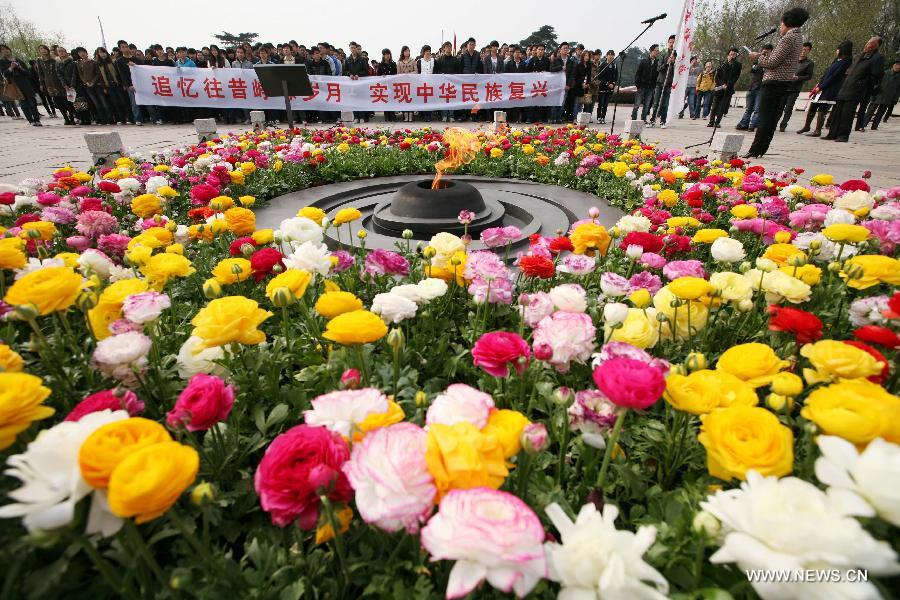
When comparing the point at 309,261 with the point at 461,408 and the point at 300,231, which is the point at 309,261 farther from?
the point at 461,408

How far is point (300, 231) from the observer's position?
5.44 feet

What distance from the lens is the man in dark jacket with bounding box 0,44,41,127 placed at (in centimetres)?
1104

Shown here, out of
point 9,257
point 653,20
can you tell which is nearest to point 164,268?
point 9,257

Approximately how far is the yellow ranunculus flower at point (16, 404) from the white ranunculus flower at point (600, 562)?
84cm

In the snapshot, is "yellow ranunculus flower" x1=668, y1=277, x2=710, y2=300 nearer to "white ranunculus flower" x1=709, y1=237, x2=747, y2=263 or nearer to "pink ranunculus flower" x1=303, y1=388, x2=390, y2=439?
"white ranunculus flower" x1=709, y1=237, x2=747, y2=263

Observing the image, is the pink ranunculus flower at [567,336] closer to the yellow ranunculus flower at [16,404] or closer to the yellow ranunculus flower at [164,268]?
the yellow ranunculus flower at [16,404]

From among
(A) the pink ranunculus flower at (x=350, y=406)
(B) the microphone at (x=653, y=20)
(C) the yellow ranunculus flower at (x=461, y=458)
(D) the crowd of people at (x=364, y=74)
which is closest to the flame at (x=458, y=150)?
(B) the microphone at (x=653, y=20)

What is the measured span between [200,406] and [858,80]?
1067 cm

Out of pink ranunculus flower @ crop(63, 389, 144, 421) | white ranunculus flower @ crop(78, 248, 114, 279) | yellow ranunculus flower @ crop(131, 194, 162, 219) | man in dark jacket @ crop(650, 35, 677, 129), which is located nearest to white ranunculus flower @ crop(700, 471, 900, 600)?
pink ranunculus flower @ crop(63, 389, 144, 421)

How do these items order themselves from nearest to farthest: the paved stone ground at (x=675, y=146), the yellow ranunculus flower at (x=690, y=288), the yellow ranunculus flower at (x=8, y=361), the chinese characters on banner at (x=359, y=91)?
the yellow ranunculus flower at (x=8, y=361)
the yellow ranunculus flower at (x=690, y=288)
the paved stone ground at (x=675, y=146)
the chinese characters on banner at (x=359, y=91)

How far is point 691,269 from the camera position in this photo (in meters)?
1.53

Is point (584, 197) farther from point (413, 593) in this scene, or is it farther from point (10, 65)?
point (10, 65)

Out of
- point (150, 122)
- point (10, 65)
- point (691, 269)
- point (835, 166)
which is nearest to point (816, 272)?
point (691, 269)

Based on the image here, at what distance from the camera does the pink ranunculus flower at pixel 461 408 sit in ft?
2.25
